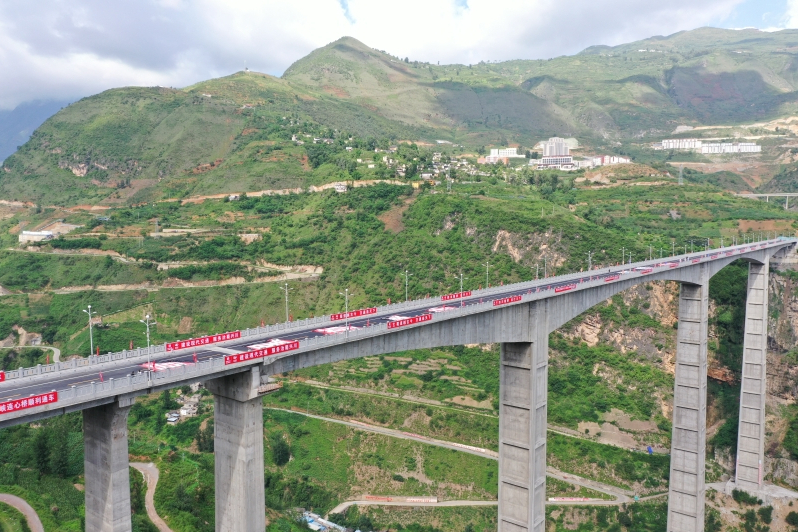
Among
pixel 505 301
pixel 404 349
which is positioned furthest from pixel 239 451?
pixel 505 301

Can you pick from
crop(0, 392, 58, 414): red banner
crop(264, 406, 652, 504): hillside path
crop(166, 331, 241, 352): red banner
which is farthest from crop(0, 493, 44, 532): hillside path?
crop(264, 406, 652, 504): hillside path

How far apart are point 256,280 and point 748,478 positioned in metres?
91.9

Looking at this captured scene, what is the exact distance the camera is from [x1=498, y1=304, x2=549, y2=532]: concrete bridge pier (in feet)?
167

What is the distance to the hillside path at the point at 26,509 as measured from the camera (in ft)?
148

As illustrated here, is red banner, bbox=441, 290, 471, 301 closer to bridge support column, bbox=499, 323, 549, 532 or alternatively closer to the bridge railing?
the bridge railing

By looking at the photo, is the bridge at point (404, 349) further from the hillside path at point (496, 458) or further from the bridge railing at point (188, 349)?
the hillside path at point (496, 458)

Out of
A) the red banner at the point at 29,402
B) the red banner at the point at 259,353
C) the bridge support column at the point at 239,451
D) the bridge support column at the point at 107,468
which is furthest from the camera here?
the bridge support column at the point at 239,451

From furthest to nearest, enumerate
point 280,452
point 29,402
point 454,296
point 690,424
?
point 280,452 < point 690,424 < point 454,296 < point 29,402

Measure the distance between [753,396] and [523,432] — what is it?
1847 inches

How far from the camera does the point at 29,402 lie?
85.6ft

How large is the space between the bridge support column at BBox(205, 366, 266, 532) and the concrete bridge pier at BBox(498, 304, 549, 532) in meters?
24.3

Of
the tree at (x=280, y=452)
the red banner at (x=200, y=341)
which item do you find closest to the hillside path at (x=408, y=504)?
the tree at (x=280, y=452)

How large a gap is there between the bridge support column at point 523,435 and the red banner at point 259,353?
23.1 metres

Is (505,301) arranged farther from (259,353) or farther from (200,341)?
(200,341)
